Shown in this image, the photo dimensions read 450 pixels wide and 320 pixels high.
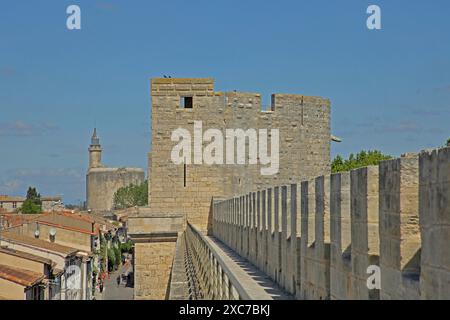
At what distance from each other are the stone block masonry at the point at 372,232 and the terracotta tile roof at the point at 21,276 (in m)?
17.7

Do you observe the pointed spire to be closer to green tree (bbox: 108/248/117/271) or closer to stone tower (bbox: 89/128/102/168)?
stone tower (bbox: 89/128/102/168)

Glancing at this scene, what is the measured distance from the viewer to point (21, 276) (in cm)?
2694

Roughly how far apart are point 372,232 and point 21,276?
22985mm

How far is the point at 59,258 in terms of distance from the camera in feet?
117

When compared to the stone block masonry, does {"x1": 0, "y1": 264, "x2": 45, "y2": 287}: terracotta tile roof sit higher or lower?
lower

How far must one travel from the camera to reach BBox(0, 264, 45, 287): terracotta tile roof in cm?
2555

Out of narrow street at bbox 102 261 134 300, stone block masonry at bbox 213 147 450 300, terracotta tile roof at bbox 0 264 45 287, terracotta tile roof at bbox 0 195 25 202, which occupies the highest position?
stone block masonry at bbox 213 147 450 300

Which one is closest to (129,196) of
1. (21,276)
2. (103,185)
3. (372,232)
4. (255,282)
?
(103,185)

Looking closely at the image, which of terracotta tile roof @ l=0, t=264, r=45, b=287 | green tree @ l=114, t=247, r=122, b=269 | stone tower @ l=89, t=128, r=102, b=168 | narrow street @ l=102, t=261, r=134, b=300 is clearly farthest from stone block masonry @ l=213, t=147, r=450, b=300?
stone tower @ l=89, t=128, r=102, b=168

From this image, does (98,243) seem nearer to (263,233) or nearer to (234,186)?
(234,186)

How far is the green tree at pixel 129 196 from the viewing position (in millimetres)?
107125

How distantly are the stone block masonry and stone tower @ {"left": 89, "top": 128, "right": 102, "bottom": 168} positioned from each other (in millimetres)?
122223

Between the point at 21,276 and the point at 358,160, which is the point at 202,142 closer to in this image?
the point at 21,276
